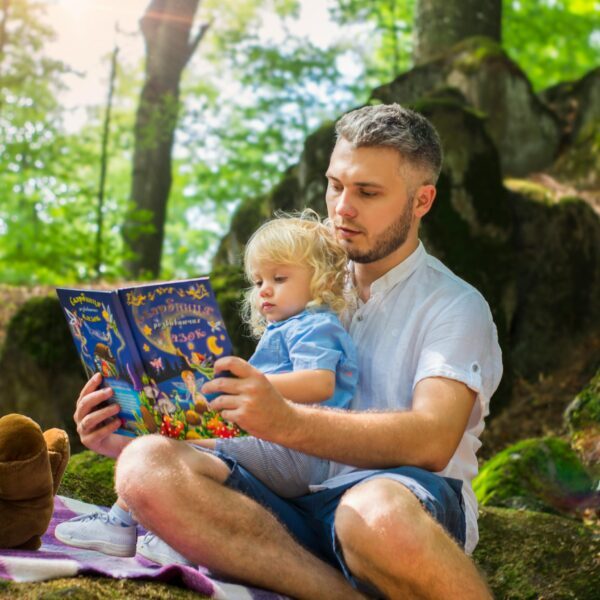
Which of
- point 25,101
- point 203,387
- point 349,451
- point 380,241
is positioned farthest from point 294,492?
point 25,101

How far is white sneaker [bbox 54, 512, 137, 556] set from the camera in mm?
3002

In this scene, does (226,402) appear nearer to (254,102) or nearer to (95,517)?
(95,517)

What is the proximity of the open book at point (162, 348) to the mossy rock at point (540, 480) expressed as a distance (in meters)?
2.30

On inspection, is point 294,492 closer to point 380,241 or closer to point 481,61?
point 380,241

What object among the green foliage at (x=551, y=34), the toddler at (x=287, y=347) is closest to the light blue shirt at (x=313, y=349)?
the toddler at (x=287, y=347)

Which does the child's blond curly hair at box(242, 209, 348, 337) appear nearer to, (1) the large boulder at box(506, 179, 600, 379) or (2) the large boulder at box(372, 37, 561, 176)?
(1) the large boulder at box(506, 179, 600, 379)

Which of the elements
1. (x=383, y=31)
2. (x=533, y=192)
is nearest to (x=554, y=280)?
(x=533, y=192)

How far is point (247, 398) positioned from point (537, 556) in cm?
185

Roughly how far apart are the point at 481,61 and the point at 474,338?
6.55 meters

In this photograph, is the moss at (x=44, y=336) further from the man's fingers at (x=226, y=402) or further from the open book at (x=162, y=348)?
the man's fingers at (x=226, y=402)

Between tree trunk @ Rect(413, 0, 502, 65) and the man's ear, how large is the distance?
6.79 m

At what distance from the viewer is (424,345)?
9.80 ft

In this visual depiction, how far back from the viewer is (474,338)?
2.95 metres

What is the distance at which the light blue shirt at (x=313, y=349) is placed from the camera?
2842mm
